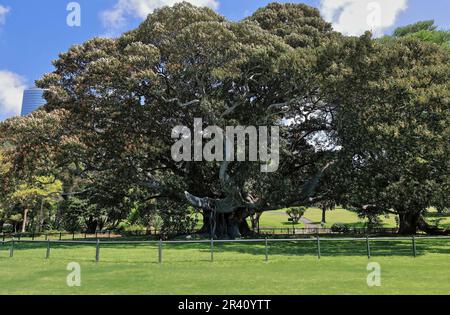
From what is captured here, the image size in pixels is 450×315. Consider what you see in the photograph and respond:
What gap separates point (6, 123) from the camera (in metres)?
24.0

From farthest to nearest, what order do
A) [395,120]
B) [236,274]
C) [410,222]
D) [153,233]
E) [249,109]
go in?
[153,233] → [410,222] → [249,109] → [395,120] → [236,274]

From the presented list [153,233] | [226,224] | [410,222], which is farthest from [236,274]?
[153,233]

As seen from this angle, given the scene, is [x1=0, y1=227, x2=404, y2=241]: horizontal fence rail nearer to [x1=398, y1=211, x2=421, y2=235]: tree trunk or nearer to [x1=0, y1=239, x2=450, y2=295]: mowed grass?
[x1=398, y1=211, x2=421, y2=235]: tree trunk

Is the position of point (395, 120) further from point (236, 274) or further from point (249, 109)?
point (236, 274)

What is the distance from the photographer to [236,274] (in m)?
13.6

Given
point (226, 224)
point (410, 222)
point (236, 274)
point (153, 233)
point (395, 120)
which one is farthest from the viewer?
point (153, 233)

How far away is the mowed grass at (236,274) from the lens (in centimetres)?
1098

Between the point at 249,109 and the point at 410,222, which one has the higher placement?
the point at 249,109

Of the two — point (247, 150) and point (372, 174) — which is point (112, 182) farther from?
point (372, 174)

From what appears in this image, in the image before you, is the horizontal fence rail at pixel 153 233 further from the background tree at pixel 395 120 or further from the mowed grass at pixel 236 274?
the mowed grass at pixel 236 274

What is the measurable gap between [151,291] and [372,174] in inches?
746

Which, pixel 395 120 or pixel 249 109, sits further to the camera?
pixel 249 109

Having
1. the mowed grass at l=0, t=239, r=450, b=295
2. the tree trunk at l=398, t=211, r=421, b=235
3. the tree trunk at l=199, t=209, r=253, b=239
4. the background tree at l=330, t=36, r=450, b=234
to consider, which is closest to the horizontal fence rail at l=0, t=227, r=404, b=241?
the tree trunk at l=199, t=209, r=253, b=239

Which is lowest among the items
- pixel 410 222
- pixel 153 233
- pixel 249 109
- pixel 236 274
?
pixel 236 274
